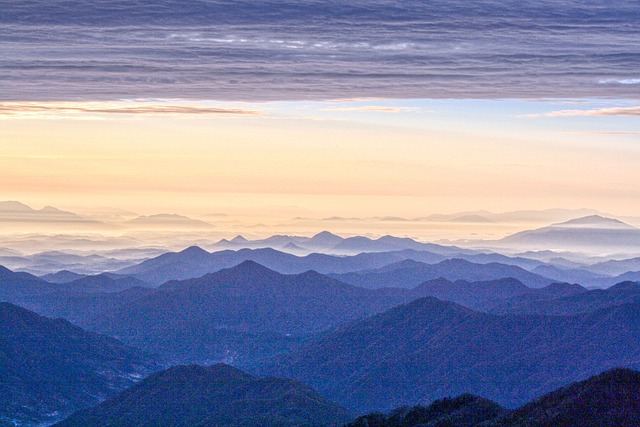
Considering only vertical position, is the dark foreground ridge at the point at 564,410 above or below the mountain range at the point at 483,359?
above

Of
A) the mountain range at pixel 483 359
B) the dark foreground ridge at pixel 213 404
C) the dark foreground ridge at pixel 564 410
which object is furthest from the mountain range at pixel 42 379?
the dark foreground ridge at pixel 564 410

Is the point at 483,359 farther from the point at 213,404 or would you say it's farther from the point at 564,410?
the point at 564,410

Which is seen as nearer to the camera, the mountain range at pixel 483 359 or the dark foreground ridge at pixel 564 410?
the dark foreground ridge at pixel 564 410

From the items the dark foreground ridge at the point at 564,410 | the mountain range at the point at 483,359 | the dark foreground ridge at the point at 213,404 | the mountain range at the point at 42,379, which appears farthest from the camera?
the mountain range at the point at 483,359

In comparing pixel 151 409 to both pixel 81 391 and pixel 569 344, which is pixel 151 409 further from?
pixel 569 344

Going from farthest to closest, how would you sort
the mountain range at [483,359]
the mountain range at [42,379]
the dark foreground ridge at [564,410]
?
the mountain range at [483,359]
the mountain range at [42,379]
the dark foreground ridge at [564,410]

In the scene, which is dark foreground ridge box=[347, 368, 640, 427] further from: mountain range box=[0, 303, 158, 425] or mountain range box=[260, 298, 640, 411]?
mountain range box=[0, 303, 158, 425]

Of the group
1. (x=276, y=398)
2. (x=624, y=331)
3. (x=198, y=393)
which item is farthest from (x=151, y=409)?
(x=624, y=331)

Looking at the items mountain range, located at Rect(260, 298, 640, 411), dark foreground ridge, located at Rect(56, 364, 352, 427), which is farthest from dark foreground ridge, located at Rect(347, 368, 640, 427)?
mountain range, located at Rect(260, 298, 640, 411)

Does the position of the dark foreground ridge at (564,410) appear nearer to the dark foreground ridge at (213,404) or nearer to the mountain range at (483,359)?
the dark foreground ridge at (213,404)

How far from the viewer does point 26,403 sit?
563ft

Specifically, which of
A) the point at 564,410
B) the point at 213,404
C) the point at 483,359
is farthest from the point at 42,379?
the point at 564,410

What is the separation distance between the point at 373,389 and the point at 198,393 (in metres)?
44.2

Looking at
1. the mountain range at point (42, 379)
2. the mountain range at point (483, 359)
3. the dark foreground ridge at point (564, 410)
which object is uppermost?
the dark foreground ridge at point (564, 410)
